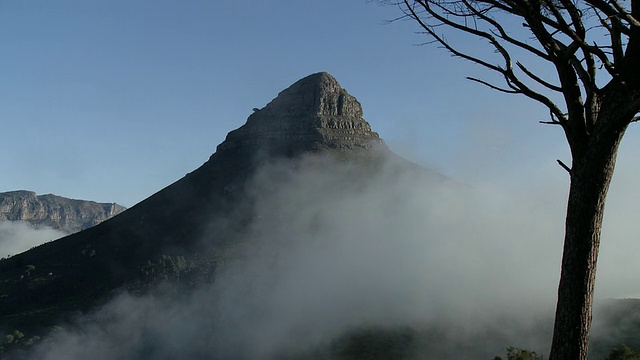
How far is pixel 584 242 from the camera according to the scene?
828 cm

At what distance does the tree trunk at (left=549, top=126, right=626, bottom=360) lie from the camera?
325 inches

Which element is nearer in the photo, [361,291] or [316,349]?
[316,349]

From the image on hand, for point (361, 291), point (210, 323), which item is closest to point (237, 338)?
point (210, 323)

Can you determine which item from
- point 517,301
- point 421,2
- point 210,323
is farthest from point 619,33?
point 210,323

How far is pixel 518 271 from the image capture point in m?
169

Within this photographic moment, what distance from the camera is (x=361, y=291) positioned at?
154 metres

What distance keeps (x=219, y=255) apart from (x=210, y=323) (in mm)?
43341

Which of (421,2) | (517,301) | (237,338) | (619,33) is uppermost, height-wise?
(421,2)

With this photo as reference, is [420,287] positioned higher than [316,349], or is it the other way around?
[420,287]

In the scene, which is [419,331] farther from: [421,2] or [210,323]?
Answer: [421,2]

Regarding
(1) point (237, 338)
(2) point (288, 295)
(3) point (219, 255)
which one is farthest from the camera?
(3) point (219, 255)

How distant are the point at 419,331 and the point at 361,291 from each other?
144 ft

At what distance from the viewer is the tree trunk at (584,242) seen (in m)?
8.25

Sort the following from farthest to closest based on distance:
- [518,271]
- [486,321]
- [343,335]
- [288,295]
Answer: [518,271]
[288,295]
[343,335]
[486,321]
